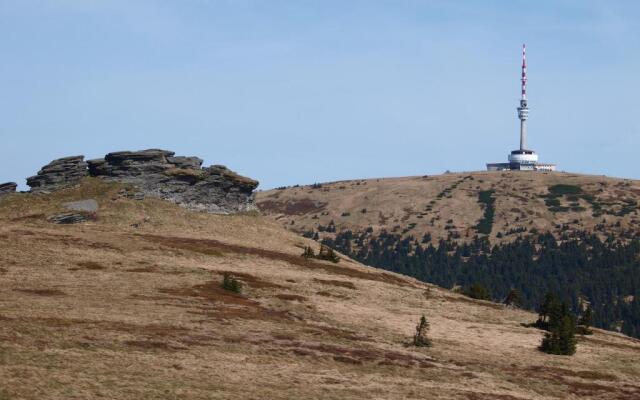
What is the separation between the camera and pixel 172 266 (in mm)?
85375

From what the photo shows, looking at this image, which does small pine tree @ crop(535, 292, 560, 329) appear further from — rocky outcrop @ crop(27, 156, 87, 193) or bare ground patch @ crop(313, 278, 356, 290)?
rocky outcrop @ crop(27, 156, 87, 193)

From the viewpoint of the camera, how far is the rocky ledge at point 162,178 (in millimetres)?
122938

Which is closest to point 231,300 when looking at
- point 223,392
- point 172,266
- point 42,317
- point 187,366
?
point 172,266

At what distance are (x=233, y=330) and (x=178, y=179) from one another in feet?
227

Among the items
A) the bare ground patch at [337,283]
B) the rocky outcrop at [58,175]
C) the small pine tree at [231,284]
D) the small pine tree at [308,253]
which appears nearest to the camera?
the small pine tree at [231,284]

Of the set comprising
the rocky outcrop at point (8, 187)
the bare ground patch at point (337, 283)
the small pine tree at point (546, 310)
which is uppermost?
the rocky outcrop at point (8, 187)

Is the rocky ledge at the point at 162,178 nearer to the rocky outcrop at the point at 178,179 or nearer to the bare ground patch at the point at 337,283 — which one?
the rocky outcrop at the point at 178,179

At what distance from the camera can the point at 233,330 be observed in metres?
59.3

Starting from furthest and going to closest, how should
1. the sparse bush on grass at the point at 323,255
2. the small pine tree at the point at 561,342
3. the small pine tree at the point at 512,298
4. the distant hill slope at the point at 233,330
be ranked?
the sparse bush on grass at the point at 323,255 < the small pine tree at the point at 512,298 < the small pine tree at the point at 561,342 < the distant hill slope at the point at 233,330

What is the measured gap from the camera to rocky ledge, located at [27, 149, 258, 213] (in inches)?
4840

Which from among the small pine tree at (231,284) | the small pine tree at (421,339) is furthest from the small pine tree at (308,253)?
the small pine tree at (421,339)

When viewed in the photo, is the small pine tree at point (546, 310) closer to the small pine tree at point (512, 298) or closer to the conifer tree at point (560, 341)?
the conifer tree at point (560, 341)

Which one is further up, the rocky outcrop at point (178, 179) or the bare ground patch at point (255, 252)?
the rocky outcrop at point (178, 179)

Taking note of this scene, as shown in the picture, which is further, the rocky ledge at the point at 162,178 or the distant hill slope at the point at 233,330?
the rocky ledge at the point at 162,178
